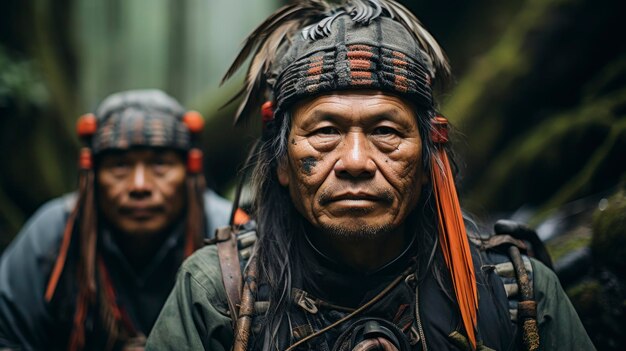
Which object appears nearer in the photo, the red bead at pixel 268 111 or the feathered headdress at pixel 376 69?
the feathered headdress at pixel 376 69

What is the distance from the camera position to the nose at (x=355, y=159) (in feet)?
8.15

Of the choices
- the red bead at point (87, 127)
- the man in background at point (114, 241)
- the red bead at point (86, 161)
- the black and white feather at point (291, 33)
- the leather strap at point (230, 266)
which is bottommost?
the man in background at point (114, 241)

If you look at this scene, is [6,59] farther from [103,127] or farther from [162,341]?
[162,341]

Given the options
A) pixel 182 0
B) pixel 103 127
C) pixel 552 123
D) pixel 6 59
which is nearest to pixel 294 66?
pixel 103 127

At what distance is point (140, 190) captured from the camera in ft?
13.5

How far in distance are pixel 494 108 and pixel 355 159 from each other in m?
2.87

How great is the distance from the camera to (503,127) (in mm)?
5102

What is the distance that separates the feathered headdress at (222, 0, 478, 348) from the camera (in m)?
2.56

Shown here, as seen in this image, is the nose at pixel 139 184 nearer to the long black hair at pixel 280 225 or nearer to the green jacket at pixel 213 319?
the long black hair at pixel 280 225

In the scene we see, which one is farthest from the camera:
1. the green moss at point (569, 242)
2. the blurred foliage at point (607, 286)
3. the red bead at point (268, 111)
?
the green moss at point (569, 242)

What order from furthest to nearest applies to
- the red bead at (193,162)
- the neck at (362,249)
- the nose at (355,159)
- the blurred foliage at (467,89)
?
the blurred foliage at (467,89) < the red bead at (193,162) < the neck at (362,249) < the nose at (355,159)

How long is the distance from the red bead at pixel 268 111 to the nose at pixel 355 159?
0.40 m

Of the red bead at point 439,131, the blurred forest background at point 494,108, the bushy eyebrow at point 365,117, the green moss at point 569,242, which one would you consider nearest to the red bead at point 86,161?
the blurred forest background at point 494,108

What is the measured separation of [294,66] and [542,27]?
2.81 metres
